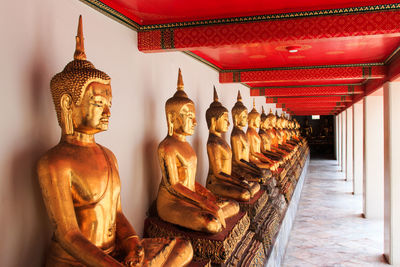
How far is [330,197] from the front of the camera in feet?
35.0

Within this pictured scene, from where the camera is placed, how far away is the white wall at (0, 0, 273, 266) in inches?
89.9

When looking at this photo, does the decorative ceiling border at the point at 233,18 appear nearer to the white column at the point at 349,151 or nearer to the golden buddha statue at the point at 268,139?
the golden buddha statue at the point at 268,139

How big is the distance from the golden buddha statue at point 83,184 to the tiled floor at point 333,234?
3710mm

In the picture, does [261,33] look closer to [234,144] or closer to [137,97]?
[137,97]

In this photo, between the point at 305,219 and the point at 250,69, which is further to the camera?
the point at 305,219

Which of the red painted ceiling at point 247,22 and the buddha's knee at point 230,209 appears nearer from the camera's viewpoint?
the red painted ceiling at point 247,22

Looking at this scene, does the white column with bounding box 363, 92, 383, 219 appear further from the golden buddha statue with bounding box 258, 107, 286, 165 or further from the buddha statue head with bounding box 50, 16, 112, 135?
the buddha statue head with bounding box 50, 16, 112, 135

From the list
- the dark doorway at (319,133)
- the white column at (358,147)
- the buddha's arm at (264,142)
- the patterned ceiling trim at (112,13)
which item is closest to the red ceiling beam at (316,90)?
the buddha's arm at (264,142)

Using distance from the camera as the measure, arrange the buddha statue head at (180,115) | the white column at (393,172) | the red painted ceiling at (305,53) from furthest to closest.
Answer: the white column at (393,172) < the red painted ceiling at (305,53) < the buddha statue head at (180,115)

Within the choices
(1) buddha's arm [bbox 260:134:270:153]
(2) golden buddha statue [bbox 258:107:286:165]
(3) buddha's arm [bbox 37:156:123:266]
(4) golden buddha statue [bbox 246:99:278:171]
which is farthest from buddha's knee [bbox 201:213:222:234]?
(1) buddha's arm [bbox 260:134:270:153]

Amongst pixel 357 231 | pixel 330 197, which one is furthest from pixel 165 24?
pixel 330 197

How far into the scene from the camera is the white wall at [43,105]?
2283mm

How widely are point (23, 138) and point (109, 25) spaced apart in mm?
1363

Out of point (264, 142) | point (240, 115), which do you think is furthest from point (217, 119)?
point (264, 142)
